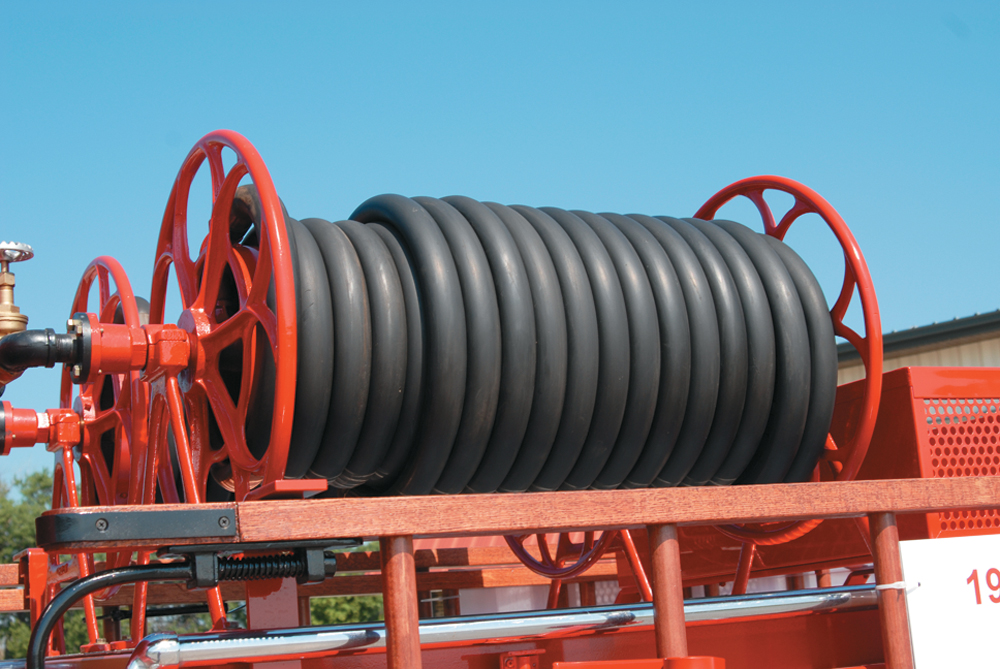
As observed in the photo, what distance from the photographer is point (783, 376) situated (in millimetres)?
3480

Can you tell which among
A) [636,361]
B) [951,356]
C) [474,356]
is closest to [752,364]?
[636,361]

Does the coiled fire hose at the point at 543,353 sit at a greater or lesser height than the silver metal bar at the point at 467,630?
greater

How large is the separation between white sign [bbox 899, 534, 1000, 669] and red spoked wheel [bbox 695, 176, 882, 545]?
912 millimetres

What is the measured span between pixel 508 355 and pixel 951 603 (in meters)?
1.32

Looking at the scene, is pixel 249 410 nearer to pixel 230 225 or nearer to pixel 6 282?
pixel 230 225

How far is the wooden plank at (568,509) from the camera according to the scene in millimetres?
1916

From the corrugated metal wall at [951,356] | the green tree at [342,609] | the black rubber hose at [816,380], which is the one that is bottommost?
the green tree at [342,609]

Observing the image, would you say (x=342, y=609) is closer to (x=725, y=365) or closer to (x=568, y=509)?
(x=725, y=365)

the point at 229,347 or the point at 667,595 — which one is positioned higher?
the point at 229,347

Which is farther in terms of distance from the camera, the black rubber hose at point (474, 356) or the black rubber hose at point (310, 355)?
the black rubber hose at point (474, 356)

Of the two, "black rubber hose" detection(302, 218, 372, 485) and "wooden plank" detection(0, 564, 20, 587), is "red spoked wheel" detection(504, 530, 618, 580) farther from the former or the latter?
"wooden plank" detection(0, 564, 20, 587)

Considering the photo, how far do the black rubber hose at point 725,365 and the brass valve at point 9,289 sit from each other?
3.06 m

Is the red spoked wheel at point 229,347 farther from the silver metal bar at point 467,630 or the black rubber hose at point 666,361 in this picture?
the black rubber hose at point 666,361

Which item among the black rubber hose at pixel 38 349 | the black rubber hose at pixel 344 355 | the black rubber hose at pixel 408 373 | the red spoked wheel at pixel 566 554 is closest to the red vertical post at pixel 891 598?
the black rubber hose at pixel 408 373
